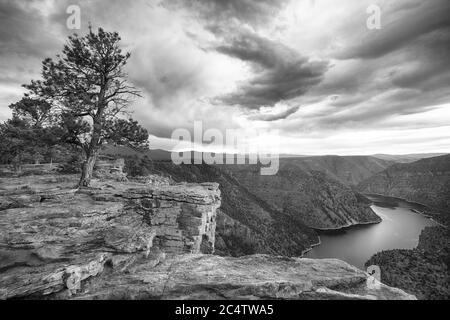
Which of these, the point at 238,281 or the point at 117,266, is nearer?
the point at 238,281

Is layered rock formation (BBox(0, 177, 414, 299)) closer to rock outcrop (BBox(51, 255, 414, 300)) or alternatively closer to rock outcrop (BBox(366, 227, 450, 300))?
Result: rock outcrop (BBox(51, 255, 414, 300))

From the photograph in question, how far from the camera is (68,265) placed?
11336 mm

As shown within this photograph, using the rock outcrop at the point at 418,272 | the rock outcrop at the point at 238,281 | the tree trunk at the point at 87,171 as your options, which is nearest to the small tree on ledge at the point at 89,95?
the tree trunk at the point at 87,171

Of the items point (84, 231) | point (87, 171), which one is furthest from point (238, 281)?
point (87, 171)

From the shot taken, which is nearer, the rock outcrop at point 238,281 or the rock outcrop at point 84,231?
the rock outcrop at point 238,281

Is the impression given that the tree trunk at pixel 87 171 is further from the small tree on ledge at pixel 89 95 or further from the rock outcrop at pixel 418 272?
the rock outcrop at pixel 418 272

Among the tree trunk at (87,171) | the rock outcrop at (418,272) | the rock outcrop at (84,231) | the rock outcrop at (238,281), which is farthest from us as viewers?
the rock outcrop at (418,272)

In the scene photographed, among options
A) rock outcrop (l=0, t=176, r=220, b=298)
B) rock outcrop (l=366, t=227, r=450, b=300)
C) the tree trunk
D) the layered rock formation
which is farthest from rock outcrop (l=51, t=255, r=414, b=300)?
rock outcrop (l=366, t=227, r=450, b=300)

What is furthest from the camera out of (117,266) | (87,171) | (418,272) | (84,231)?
(418,272)

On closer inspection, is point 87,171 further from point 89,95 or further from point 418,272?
point 418,272

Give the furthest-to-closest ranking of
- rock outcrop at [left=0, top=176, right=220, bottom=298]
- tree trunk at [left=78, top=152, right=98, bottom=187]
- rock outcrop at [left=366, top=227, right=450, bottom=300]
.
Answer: rock outcrop at [left=366, top=227, right=450, bottom=300]
tree trunk at [left=78, top=152, right=98, bottom=187]
rock outcrop at [left=0, top=176, right=220, bottom=298]
